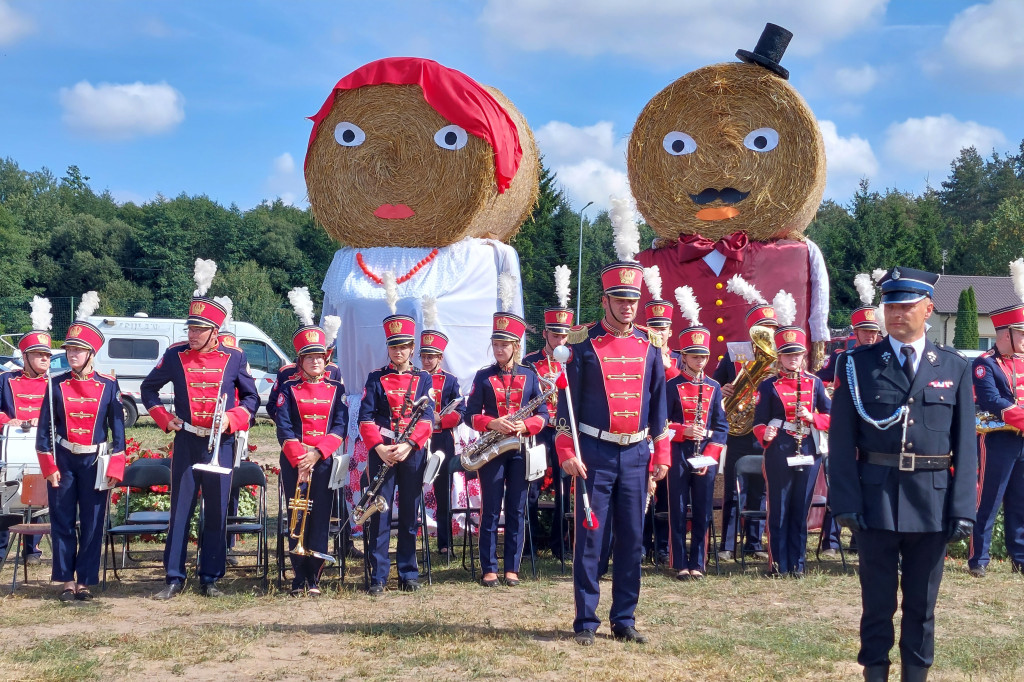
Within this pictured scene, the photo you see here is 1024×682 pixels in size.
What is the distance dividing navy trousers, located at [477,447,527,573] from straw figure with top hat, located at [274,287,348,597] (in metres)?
1.23

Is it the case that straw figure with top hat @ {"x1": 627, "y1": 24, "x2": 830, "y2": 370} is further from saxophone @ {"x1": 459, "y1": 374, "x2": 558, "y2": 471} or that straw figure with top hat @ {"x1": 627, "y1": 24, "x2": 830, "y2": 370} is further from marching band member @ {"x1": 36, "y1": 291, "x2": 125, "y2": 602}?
marching band member @ {"x1": 36, "y1": 291, "x2": 125, "y2": 602}

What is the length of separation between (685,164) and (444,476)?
381cm

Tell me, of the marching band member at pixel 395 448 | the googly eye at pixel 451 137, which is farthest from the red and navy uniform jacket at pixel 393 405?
the googly eye at pixel 451 137

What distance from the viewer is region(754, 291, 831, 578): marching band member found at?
8094 millimetres

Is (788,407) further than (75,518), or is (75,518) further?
(788,407)

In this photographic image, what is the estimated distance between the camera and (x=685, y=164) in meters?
9.69

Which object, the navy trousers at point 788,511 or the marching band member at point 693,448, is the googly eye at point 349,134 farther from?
the navy trousers at point 788,511

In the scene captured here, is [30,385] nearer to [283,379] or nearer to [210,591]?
[283,379]

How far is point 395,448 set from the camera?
294 inches

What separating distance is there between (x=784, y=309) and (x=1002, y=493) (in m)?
2.34

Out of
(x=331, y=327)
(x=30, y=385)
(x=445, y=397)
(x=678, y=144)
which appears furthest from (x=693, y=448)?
(x=30, y=385)

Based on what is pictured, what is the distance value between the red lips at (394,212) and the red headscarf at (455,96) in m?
0.95

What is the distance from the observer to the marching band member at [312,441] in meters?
7.46

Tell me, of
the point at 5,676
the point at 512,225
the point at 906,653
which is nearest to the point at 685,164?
the point at 512,225
